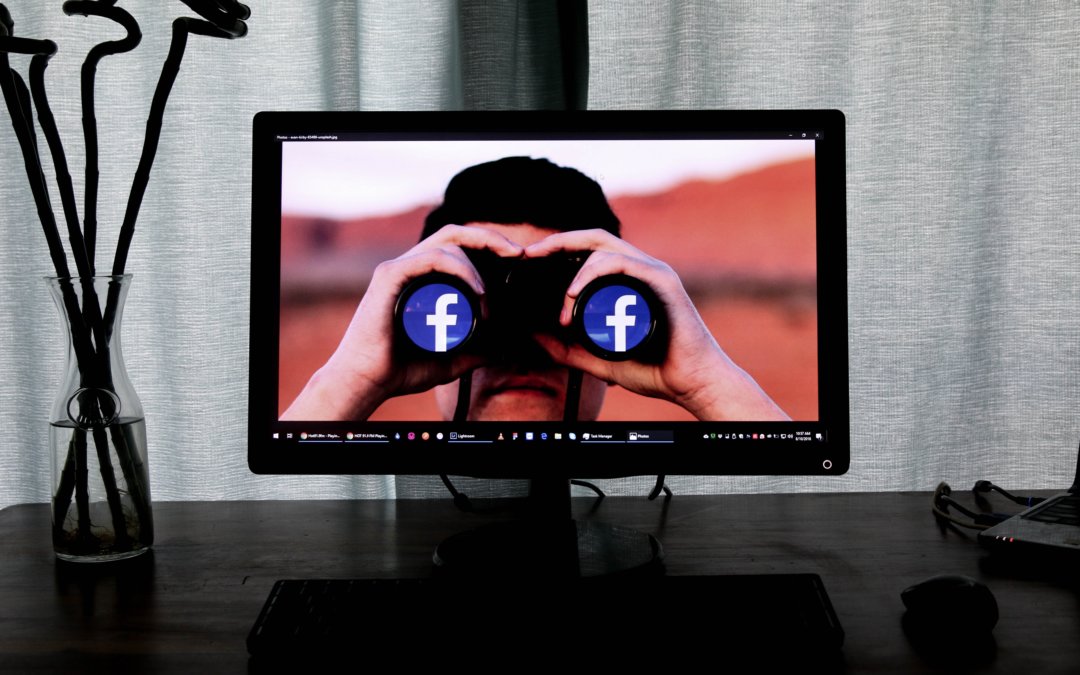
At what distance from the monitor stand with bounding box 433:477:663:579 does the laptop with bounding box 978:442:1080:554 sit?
0.33 meters

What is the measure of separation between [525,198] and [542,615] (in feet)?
1.29

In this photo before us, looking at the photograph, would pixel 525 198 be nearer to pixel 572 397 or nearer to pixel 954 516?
pixel 572 397

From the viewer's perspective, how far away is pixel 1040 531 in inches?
35.2

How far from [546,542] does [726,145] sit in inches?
16.9

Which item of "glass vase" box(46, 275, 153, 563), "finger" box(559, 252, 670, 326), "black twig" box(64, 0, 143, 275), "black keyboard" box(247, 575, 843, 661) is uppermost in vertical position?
"black twig" box(64, 0, 143, 275)

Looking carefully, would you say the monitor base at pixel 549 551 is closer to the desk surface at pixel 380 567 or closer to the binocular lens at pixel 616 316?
the desk surface at pixel 380 567

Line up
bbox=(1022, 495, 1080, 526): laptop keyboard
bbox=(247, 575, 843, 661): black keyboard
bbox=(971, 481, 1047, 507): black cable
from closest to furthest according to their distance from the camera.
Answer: bbox=(247, 575, 843, 661): black keyboard, bbox=(1022, 495, 1080, 526): laptop keyboard, bbox=(971, 481, 1047, 507): black cable

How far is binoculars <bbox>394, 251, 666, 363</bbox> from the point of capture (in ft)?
2.85

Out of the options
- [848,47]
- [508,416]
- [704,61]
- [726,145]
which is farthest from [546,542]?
[848,47]

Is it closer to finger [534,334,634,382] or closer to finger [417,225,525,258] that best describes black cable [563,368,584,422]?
finger [534,334,634,382]

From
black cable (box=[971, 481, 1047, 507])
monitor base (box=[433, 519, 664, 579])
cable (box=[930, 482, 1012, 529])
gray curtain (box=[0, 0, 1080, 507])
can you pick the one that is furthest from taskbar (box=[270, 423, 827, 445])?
gray curtain (box=[0, 0, 1080, 507])

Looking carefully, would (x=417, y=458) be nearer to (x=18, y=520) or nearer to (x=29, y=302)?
(x=18, y=520)

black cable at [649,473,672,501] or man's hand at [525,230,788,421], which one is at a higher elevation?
man's hand at [525,230,788,421]

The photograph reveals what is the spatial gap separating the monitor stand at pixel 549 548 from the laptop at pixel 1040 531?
1.10 feet
